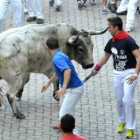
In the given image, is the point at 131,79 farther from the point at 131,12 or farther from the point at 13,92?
the point at 131,12

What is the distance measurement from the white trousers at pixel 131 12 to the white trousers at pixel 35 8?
2206mm

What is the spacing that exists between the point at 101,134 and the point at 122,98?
2.53 feet

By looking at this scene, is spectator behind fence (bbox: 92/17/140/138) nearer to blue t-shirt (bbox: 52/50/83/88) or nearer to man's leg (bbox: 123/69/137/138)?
man's leg (bbox: 123/69/137/138)

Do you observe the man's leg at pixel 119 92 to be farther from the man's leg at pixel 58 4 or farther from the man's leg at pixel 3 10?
the man's leg at pixel 58 4

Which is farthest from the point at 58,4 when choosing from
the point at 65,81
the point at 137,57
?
the point at 65,81

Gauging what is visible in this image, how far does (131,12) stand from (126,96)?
6.05 meters

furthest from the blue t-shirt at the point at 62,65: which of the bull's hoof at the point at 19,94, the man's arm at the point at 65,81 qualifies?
the bull's hoof at the point at 19,94

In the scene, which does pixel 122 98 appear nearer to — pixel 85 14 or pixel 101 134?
pixel 101 134

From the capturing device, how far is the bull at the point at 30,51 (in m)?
12.1

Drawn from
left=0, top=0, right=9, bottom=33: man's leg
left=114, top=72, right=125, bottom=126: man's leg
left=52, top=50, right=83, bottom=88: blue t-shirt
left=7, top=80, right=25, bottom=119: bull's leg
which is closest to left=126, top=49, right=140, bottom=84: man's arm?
left=114, top=72, right=125, bottom=126: man's leg

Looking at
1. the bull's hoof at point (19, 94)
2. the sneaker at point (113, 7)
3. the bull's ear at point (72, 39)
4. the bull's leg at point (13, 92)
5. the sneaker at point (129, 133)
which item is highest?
the bull's ear at point (72, 39)

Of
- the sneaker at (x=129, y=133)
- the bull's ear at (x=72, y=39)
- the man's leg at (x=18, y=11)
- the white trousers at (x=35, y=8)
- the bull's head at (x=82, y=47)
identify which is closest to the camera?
the sneaker at (x=129, y=133)

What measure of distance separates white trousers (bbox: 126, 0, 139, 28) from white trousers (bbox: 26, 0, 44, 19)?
2.21 metres

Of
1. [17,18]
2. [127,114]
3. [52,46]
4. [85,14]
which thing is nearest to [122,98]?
[127,114]
